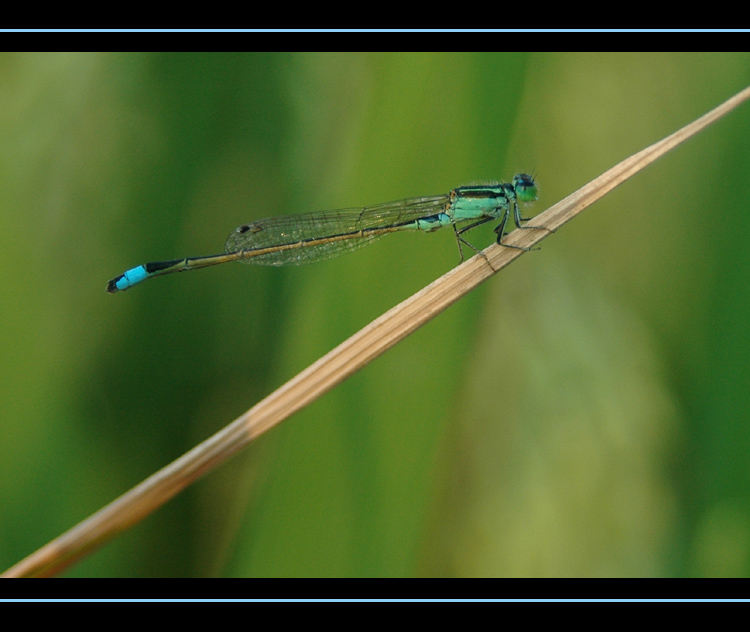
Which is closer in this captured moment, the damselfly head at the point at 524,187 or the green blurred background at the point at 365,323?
the green blurred background at the point at 365,323

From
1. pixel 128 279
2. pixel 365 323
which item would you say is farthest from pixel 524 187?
pixel 128 279

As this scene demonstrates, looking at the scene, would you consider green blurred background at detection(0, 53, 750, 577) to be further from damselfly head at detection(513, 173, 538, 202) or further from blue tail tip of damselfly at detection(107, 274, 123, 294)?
damselfly head at detection(513, 173, 538, 202)

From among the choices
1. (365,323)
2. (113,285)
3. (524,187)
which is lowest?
(365,323)

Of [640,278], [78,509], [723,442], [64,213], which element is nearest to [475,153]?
[640,278]

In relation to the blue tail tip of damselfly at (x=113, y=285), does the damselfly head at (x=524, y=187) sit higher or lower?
lower

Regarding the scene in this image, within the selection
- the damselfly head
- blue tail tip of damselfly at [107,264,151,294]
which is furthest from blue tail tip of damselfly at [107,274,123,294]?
the damselfly head

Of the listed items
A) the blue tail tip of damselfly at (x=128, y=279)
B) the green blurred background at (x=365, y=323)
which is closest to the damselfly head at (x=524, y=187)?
the green blurred background at (x=365, y=323)

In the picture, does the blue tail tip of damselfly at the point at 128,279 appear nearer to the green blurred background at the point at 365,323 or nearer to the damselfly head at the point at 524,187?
the green blurred background at the point at 365,323

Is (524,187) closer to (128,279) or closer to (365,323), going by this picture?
(365,323)
